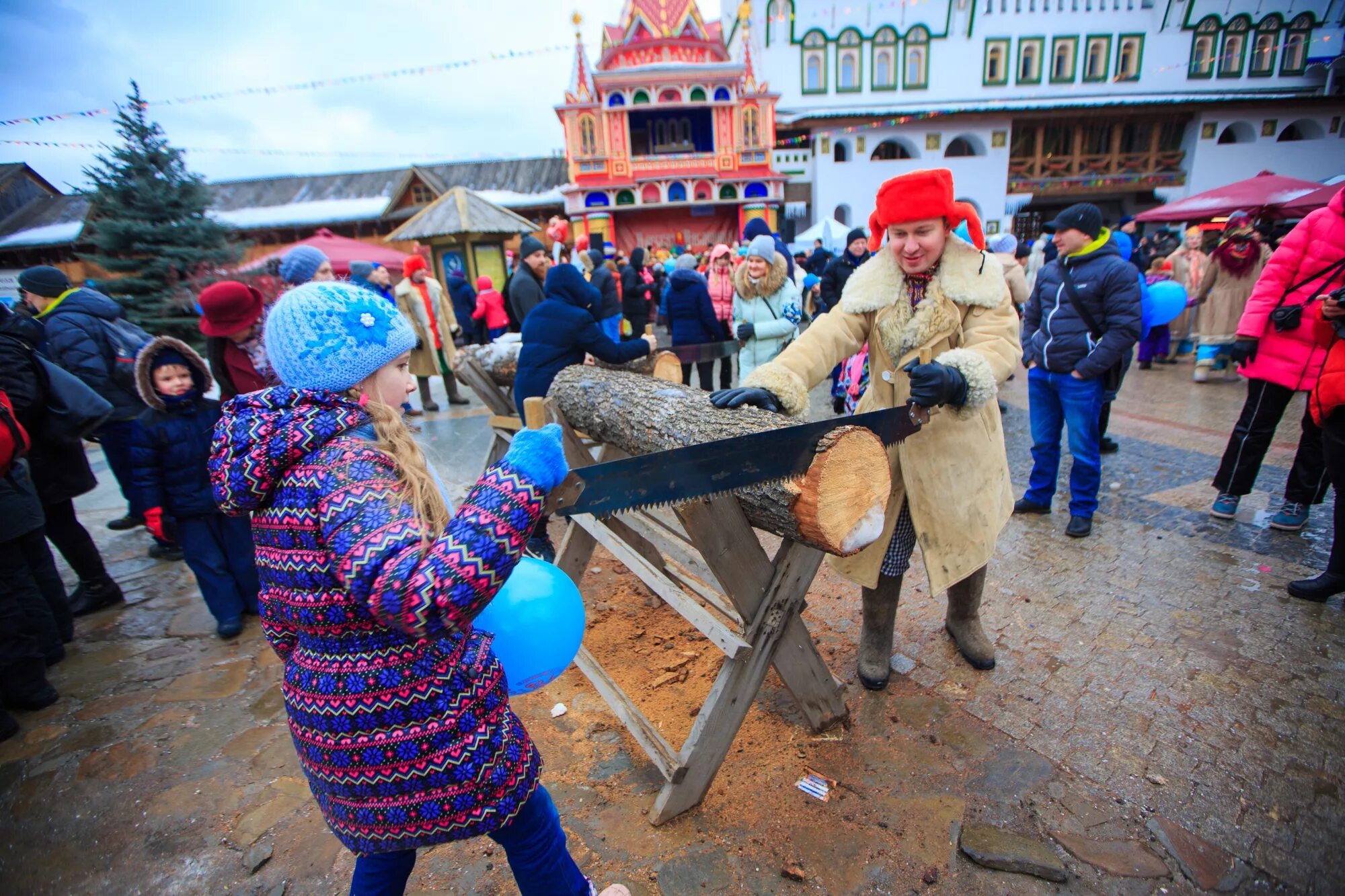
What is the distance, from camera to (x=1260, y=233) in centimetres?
721

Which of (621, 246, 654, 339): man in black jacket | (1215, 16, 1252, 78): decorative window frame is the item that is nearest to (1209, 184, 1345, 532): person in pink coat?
(621, 246, 654, 339): man in black jacket

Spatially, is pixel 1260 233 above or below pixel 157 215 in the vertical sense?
below

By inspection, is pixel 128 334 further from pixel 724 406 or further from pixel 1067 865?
pixel 1067 865

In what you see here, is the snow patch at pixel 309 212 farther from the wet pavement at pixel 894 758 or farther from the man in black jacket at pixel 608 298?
the wet pavement at pixel 894 758

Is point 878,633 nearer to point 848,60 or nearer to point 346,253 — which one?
point 346,253

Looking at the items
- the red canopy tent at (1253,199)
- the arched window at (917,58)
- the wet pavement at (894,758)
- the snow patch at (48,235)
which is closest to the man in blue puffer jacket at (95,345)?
the wet pavement at (894,758)

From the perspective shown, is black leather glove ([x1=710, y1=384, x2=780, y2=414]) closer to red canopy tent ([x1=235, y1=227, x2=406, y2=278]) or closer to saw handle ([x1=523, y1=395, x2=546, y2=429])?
saw handle ([x1=523, y1=395, x2=546, y2=429])

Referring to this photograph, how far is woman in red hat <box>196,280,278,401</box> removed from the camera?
3129 millimetres

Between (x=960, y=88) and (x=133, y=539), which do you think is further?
(x=960, y=88)

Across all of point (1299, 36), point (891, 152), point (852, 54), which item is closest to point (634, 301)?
point (891, 152)

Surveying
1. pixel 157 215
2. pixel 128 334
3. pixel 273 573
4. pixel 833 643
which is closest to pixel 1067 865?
pixel 833 643

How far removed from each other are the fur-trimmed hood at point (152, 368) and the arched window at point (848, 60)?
2590cm

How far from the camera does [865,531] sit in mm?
1847

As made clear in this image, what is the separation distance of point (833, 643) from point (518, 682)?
6.47ft
